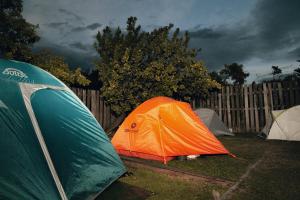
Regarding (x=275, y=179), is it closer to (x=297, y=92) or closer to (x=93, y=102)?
(x=297, y=92)

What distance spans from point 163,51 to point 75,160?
887 centimetres

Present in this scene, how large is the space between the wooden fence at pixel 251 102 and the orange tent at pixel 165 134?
579cm

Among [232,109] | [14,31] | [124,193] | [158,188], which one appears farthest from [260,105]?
[14,31]

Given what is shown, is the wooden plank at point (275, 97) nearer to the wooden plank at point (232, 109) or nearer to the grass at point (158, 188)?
the wooden plank at point (232, 109)

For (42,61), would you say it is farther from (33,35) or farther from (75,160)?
(75,160)

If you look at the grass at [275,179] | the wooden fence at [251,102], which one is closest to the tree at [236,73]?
the wooden fence at [251,102]

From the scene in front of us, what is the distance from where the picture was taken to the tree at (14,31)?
816 cm

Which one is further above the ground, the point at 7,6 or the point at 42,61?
the point at 7,6

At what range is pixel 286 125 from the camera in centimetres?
908

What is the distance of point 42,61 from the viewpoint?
29.2ft

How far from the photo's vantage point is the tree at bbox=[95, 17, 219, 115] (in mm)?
10875

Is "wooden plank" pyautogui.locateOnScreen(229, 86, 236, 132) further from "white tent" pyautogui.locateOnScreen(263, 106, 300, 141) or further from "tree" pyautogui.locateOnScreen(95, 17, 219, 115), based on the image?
"white tent" pyautogui.locateOnScreen(263, 106, 300, 141)

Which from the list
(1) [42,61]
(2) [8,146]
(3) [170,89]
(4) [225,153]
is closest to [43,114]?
(2) [8,146]

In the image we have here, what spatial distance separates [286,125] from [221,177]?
5554 millimetres
